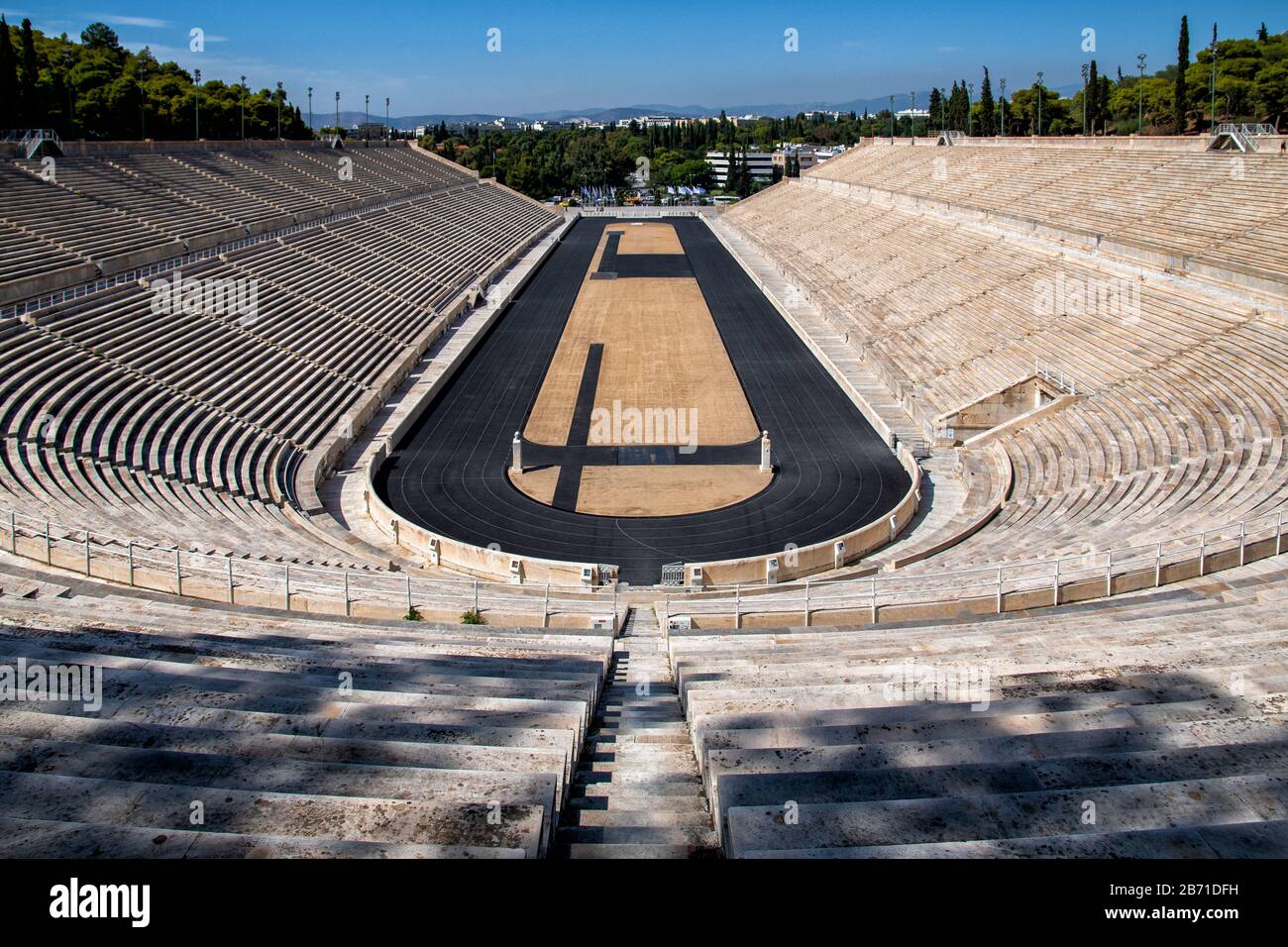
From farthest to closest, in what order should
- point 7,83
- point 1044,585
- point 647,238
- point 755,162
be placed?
point 755,162 < point 647,238 < point 7,83 < point 1044,585

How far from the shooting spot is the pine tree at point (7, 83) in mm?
52062

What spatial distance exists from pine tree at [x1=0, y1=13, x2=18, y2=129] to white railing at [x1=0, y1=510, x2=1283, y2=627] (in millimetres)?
48147

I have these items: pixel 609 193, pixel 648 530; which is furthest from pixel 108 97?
pixel 609 193

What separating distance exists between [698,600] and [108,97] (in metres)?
63.4

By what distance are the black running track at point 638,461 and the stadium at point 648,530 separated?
160 millimetres

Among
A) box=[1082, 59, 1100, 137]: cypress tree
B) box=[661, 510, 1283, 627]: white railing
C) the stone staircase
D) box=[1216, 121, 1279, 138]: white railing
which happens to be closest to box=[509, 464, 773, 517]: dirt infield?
box=[661, 510, 1283, 627]: white railing

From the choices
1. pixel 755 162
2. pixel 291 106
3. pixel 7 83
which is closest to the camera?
pixel 7 83

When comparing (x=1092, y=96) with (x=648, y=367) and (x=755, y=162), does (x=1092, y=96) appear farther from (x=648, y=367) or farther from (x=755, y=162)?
(x=755, y=162)

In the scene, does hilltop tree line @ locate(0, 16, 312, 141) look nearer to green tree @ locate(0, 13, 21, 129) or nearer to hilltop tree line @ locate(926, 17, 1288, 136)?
green tree @ locate(0, 13, 21, 129)

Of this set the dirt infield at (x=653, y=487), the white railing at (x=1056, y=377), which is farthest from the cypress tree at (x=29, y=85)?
the white railing at (x=1056, y=377)

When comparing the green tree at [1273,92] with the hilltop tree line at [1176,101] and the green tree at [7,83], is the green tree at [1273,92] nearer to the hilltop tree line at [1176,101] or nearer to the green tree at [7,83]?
the hilltop tree line at [1176,101]

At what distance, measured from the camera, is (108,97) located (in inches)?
2478
